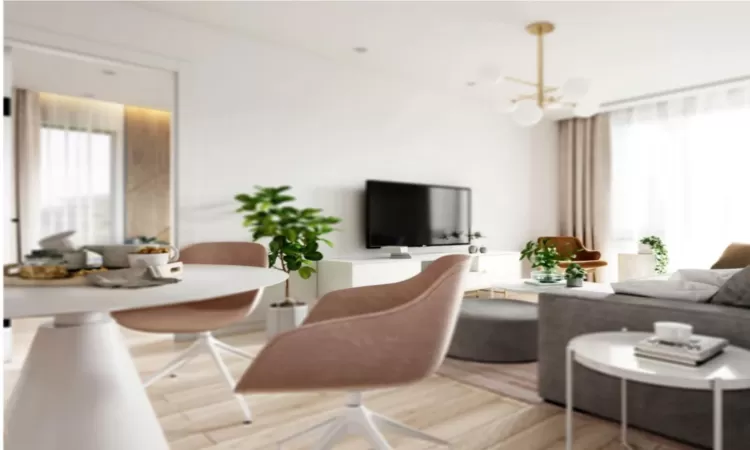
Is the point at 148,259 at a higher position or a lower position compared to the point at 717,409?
higher

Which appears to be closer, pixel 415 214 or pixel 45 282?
pixel 45 282

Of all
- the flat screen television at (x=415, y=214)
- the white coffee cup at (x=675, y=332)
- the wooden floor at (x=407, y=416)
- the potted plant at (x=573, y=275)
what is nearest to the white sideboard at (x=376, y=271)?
the flat screen television at (x=415, y=214)

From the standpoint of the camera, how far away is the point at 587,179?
6.25 metres

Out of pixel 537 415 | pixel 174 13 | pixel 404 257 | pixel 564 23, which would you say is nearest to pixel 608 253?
pixel 404 257

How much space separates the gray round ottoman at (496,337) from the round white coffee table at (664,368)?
1144 millimetres

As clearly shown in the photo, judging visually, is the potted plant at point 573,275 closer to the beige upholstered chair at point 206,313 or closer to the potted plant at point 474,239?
the beige upholstered chair at point 206,313

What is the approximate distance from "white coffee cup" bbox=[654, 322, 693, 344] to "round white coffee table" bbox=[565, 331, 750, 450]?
84 millimetres

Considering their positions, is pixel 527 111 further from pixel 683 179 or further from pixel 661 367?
pixel 683 179

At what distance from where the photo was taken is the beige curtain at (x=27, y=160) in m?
4.38

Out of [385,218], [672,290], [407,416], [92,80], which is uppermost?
[92,80]

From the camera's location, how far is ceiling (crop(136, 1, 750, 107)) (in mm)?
3408

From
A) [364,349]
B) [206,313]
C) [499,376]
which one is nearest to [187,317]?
[206,313]

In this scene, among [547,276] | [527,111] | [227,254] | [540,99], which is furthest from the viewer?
[540,99]

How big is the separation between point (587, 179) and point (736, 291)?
481 cm
